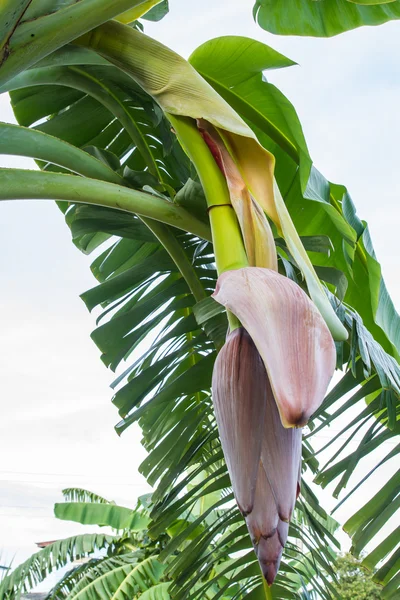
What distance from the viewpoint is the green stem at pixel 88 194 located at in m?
0.53

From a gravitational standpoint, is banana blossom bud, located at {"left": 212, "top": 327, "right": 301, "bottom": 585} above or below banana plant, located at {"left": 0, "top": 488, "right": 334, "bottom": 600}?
below

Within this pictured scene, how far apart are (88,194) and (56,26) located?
0.49 feet

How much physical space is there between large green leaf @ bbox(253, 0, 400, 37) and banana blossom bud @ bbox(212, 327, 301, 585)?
38.0 inches

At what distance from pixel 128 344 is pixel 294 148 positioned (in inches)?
15.6

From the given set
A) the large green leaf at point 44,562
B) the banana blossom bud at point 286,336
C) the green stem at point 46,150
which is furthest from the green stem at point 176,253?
the large green leaf at point 44,562

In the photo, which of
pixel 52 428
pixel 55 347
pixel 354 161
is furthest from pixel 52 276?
pixel 354 161

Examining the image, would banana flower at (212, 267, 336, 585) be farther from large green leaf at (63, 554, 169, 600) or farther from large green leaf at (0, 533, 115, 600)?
large green leaf at (0, 533, 115, 600)

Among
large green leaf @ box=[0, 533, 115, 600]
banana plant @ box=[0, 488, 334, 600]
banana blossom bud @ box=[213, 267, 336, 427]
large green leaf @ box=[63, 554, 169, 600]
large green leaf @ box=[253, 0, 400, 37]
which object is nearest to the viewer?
banana blossom bud @ box=[213, 267, 336, 427]

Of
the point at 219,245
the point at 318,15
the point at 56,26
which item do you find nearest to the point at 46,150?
the point at 56,26

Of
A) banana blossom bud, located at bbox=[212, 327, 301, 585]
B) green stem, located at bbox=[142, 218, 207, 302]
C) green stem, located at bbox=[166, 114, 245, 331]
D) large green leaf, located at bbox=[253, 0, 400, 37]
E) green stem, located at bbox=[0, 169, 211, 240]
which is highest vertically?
large green leaf, located at bbox=[253, 0, 400, 37]

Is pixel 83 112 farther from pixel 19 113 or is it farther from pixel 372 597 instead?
pixel 372 597

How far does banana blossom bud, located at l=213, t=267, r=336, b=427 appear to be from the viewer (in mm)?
320

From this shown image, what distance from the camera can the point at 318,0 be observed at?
Result: 112 cm

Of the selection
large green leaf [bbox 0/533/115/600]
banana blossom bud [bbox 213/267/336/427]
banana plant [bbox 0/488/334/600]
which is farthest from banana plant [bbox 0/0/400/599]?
large green leaf [bbox 0/533/115/600]
